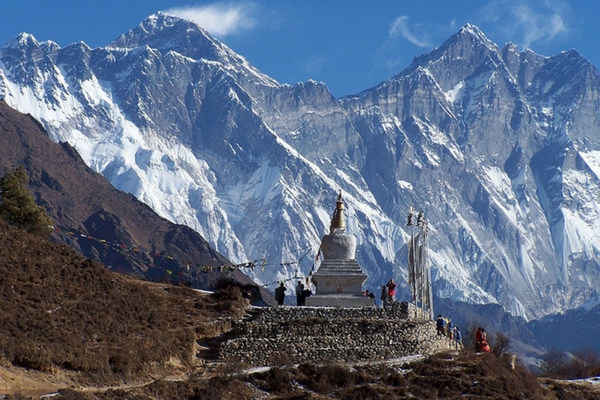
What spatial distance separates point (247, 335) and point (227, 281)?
10.9 metres

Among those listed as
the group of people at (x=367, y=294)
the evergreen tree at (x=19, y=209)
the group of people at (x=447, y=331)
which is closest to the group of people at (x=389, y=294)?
the group of people at (x=367, y=294)

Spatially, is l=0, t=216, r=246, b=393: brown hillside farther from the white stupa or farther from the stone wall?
the white stupa

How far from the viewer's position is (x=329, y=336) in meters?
64.5

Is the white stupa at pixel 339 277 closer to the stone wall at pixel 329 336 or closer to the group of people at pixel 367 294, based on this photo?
the group of people at pixel 367 294

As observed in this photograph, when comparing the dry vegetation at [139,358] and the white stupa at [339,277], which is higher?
the white stupa at [339,277]

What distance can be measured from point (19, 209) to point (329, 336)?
2618 centimetres

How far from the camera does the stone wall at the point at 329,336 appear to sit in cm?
6338

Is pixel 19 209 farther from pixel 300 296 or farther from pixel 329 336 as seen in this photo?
pixel 329 336

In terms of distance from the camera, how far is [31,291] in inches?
2408

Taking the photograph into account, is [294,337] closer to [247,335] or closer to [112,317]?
[247,335]

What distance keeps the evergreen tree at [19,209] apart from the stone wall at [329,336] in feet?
66.4

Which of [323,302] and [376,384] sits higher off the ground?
[323,302]

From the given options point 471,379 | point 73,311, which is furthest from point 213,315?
point 471,379

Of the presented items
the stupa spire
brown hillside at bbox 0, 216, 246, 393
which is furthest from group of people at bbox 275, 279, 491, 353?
the stupa spire
